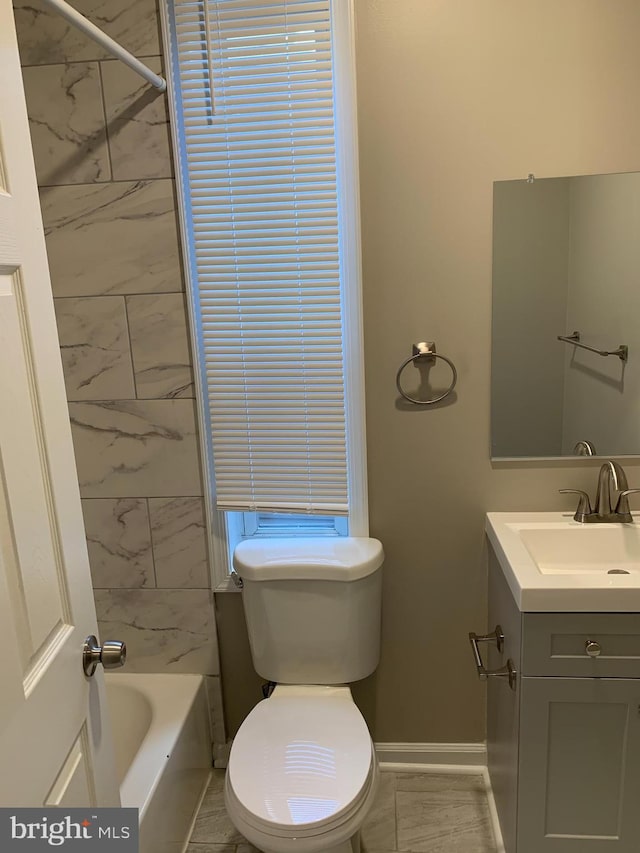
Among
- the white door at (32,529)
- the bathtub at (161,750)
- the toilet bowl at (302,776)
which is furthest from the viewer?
the bathtub at (161,750)

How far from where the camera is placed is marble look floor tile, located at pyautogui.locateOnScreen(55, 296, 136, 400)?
1.91 meters

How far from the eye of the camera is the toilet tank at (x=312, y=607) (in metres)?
1.84

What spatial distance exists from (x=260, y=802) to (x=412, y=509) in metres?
0.87

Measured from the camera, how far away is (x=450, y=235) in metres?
1.79

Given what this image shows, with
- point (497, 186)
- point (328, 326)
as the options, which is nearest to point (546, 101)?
point (497, 186)

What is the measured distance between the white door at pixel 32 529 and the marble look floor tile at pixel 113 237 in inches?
34.1

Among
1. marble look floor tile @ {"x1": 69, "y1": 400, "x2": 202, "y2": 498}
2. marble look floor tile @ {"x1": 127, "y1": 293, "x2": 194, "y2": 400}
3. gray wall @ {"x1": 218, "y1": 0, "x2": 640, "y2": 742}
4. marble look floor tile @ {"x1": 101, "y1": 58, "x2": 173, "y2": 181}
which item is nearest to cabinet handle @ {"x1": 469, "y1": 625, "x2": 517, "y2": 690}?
gray wall @ {"x1": 218, "y1": 0, "x2": 640, "y2": 742}

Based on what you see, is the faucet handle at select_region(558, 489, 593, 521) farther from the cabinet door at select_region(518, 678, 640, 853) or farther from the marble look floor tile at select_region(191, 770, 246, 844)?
the marble look floor tile at select_region(191, 770, 246, 844)

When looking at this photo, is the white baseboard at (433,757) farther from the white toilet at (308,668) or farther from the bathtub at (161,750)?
the bathtub at (161,750)

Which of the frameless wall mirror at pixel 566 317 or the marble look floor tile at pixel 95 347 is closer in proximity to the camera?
the frameless wall mirror at pixel 566 317

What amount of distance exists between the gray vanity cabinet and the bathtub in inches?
34.8

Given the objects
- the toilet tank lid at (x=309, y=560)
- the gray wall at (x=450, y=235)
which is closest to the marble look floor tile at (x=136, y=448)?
the toilet tank lid at (x=309, y=560)

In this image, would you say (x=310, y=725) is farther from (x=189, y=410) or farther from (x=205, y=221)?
(x=205, y=221)

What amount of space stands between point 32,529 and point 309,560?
3.31ft
